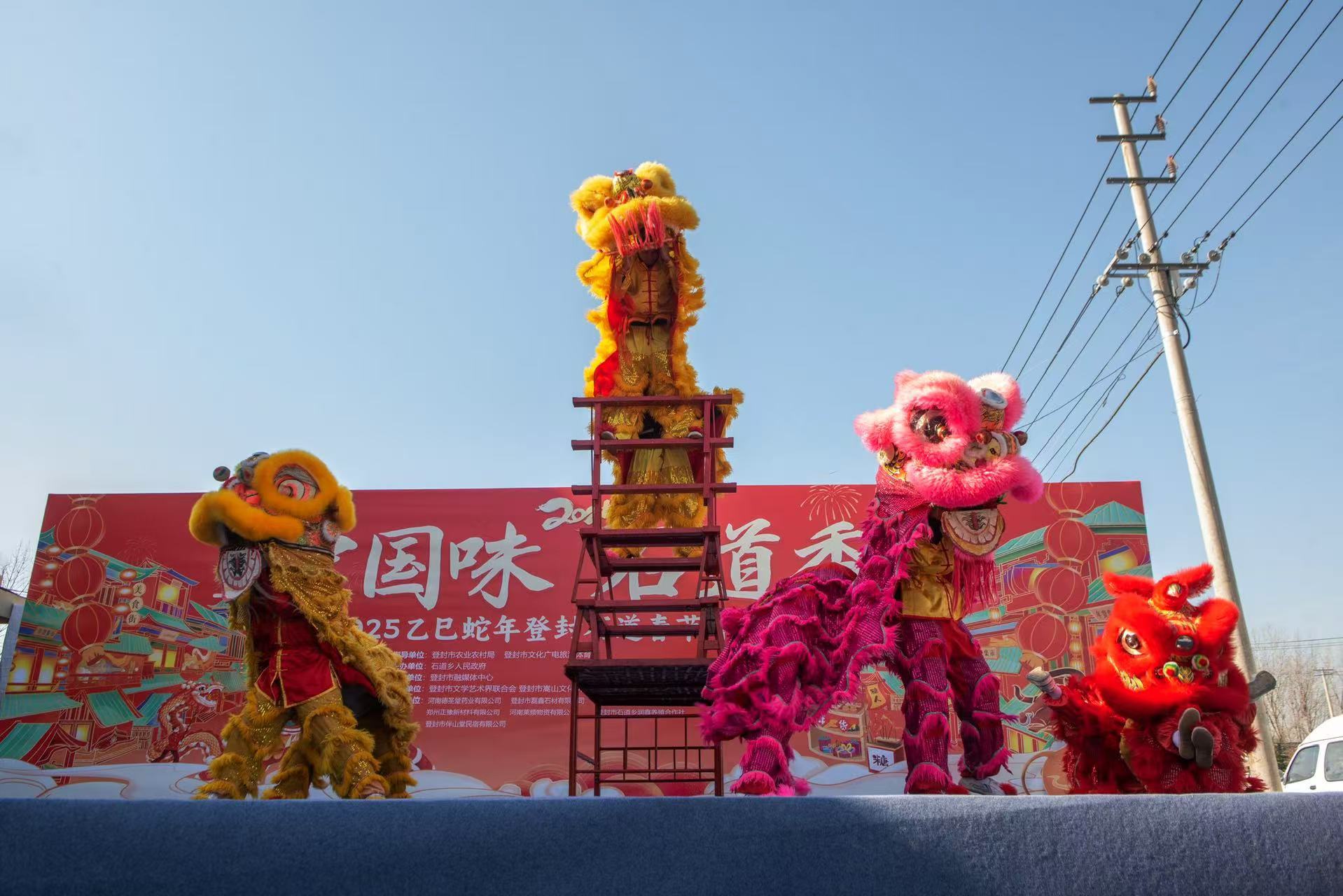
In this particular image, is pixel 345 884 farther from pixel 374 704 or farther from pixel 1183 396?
pixel 1183 396

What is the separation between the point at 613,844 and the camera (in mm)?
1805

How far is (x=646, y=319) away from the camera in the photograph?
4879 mm

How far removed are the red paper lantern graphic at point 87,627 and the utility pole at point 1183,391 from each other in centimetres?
688

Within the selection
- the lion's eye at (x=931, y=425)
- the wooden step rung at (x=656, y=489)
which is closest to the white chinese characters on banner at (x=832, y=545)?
the wooden step rung at (x=656, y=489)

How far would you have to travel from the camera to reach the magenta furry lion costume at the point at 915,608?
328cm

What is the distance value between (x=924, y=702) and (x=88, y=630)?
598 cm

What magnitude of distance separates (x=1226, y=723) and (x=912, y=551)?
1.05m

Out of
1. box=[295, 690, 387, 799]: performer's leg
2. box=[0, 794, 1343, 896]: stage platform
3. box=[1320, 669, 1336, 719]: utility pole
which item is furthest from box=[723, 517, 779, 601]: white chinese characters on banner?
box=[1320, 669, 1336, 719]: utility pole

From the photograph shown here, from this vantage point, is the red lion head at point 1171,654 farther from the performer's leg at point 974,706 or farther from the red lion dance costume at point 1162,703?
the performer's leg at point 974,706

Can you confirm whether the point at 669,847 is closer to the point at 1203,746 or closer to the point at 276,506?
the point at 1203,746

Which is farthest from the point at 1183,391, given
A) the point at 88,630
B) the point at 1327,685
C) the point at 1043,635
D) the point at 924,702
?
the point at 1327,685

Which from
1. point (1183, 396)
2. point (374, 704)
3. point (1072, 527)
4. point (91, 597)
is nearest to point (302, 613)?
point (374, 704)

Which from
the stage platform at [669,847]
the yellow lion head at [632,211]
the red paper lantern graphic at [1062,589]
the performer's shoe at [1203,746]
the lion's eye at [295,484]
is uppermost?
the yellow lion head at [632,211]

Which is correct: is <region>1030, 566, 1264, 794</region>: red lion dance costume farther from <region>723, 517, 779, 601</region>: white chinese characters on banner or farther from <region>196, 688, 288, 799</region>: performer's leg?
<region>723, 517, 779, 601</region>: white chinese characters on banner
